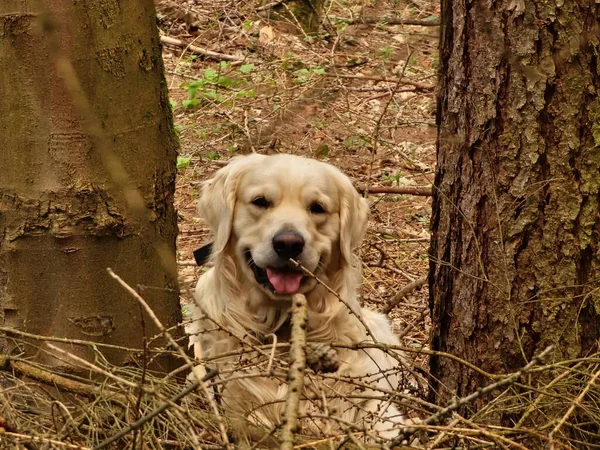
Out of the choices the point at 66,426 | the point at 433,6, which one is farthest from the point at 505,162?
the point at 433,6

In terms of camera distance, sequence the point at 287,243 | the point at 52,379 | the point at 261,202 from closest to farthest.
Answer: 1. the point at 52,379
2. the point at 287,243
3. the point at 261,202

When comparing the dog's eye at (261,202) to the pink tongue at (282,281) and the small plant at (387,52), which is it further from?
the small plant at (387,52)

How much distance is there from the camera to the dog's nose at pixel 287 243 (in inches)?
161

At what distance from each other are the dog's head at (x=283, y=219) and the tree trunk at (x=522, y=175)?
0.94 m

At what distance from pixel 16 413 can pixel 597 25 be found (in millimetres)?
2326

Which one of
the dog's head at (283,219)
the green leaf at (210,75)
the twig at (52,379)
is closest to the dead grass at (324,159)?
the twig at (52,379)

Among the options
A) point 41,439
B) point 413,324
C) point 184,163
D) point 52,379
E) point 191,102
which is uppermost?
point 41,439

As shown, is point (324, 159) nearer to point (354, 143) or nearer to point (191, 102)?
point (354, 143)

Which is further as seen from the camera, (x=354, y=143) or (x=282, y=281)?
(x=354, y=143)

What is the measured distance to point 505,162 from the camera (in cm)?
328

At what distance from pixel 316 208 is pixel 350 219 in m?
0.24

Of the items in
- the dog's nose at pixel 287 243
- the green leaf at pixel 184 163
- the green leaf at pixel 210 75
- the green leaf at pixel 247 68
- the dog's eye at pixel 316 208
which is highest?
the dog's eye at pixel 316 208

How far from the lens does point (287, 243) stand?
409 cm

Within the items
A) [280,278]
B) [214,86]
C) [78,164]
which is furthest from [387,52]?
[78,164]
